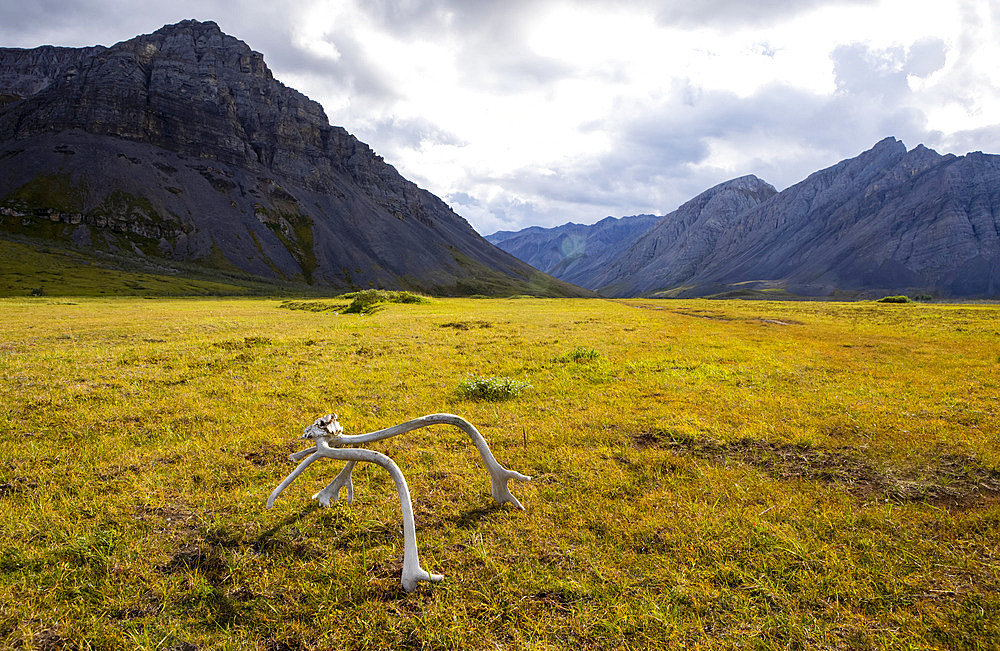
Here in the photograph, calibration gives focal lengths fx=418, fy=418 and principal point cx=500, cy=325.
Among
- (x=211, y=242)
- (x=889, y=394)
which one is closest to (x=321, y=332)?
(x=889, y=394)

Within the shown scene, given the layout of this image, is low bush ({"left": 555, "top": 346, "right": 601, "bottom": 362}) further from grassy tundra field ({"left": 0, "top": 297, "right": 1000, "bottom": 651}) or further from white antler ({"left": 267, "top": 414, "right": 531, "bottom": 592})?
white antler ({"left": 267, "top": 414, "right": 531, "bottom": 592})

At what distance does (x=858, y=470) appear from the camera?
25.2 feet

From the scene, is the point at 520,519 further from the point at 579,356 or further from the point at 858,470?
the point at 579,356

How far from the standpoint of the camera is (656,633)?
428cm

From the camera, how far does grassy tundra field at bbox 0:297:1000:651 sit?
443 centimetres

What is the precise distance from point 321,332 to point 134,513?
2183 centimetres

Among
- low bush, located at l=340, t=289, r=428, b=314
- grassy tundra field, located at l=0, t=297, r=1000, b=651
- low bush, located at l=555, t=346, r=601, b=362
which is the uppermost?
low bush, located at l=340, t=289, r=428, b=314

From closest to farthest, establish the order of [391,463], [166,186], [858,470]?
[391,463]
[858,470]
[166,186]

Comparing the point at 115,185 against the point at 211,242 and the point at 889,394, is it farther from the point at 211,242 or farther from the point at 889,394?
the point at 889,394

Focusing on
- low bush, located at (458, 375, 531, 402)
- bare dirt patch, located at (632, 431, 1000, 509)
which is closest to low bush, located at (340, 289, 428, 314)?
low bush, located at (458, 375, 531, 402)

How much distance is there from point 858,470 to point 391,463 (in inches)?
330

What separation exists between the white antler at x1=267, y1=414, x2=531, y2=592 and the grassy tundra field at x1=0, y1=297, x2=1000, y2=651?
10.2 inches

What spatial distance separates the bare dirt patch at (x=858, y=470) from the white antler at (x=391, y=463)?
13.2ft

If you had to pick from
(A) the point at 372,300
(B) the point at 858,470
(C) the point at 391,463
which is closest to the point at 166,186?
(A) the point at 372,300
